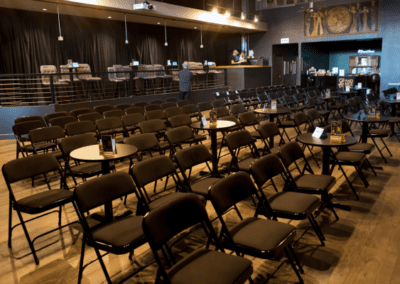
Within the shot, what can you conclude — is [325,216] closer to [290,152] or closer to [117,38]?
[290,152]

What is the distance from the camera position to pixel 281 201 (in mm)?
2838

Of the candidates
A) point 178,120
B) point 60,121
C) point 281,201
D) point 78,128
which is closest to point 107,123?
point 78,128

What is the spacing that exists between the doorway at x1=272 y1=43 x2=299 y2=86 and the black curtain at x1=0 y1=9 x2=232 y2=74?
12.9 feet

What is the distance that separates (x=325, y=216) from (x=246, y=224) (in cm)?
149

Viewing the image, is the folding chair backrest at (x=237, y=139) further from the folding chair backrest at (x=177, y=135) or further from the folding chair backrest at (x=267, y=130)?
the folding chair backrest at (x=177, y=135)

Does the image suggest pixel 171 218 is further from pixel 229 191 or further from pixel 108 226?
pixel 108 226

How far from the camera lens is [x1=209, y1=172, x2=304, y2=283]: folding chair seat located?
2.14 m

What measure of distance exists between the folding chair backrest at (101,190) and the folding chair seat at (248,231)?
76 centimetres

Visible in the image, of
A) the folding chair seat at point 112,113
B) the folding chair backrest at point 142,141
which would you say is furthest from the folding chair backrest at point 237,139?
the folding chair seat at point 112,113

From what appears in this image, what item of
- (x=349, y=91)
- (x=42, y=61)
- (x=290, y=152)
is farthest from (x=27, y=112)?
(x=349, y=91)

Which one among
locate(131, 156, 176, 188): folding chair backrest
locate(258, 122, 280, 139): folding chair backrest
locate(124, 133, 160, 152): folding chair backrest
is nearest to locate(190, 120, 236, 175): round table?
locate(258, 122, 280, 139): folding chair backrest

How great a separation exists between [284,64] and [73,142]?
16415 mm

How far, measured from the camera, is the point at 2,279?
264 centimetres

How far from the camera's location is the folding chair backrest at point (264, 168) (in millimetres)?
2824
